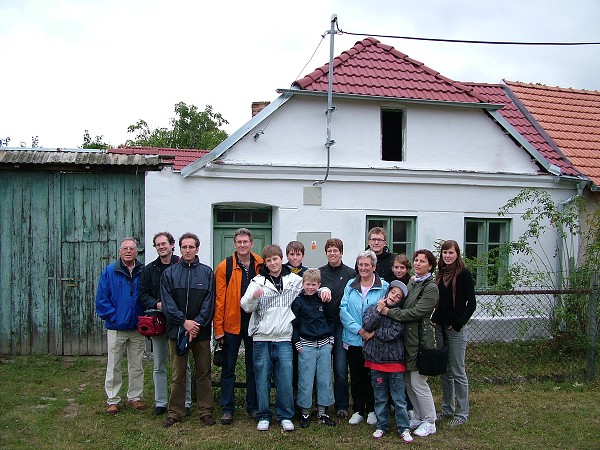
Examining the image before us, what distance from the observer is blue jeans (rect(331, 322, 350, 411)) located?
18.1 feet

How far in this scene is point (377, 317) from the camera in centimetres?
514

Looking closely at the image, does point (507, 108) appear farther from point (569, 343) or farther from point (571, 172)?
point (569, 343)

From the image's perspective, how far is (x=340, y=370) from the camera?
555 cm

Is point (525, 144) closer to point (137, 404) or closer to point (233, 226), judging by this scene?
point (233, 226)

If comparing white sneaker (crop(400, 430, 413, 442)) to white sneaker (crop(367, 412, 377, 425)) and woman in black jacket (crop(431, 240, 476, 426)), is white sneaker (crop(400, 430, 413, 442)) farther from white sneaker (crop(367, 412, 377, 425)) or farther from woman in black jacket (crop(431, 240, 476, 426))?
woman in black jacket (crop(431, 240, 476, 426))

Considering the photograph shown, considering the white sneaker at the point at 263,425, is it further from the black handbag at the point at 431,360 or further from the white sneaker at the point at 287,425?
the black handbag at the point at 431,360

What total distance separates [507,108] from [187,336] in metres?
8.68

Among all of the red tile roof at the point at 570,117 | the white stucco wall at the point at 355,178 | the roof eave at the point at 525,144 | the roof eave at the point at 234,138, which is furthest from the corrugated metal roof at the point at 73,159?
the red tile roof at the point at 570,117

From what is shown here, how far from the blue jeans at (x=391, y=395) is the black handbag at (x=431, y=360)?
235 millimetres

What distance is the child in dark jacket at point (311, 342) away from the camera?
17.5ft

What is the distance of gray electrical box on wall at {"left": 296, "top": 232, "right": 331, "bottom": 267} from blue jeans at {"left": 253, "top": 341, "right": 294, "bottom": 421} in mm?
3390

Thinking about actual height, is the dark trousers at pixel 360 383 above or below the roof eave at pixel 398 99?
below

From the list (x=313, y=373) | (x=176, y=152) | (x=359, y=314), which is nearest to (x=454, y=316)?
(x=359, y=314)

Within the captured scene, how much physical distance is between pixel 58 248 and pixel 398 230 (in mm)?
5274
